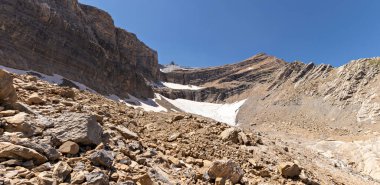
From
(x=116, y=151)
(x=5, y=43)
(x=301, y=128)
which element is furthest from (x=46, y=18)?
(x=116, y=151)

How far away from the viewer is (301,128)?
193ft

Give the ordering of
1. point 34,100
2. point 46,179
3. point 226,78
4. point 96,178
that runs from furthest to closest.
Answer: point 226,78 < point 34,100 < point 96,178 < point 46,179

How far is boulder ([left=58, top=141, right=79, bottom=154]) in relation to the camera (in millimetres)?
7087

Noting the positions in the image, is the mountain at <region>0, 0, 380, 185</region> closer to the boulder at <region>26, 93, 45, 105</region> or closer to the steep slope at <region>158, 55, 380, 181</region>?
the boulder at <region>26, 93, 45, 105</region>

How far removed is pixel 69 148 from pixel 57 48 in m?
58.7

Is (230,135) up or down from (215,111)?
down

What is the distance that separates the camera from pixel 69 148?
7.12m

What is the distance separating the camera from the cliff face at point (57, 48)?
52250 mm

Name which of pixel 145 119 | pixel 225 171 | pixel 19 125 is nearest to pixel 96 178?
pixel 19 125

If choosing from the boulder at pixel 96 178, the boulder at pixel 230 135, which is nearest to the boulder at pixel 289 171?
the boulder at pixel 230 135

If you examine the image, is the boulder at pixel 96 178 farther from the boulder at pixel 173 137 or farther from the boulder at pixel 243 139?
the boulder at pixel 243 139

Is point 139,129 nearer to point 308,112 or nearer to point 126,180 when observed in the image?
point 126,180

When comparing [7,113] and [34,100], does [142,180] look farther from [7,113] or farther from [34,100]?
[34,100]

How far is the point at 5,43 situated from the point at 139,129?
48259mm
